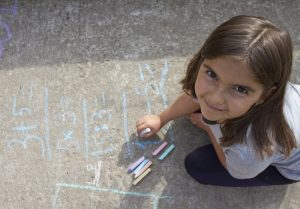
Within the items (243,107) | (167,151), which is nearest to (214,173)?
(167,151)

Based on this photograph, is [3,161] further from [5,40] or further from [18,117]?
[5,40]

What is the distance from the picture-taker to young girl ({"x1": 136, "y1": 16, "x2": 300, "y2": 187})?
1228 mm

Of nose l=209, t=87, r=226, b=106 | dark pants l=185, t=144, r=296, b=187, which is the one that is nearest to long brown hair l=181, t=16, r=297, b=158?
nose l=209, t=87, r=226, b=106

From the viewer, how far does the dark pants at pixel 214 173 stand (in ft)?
5.88

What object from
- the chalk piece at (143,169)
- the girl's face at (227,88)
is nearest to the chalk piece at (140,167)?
the chalk piece at (143,169)

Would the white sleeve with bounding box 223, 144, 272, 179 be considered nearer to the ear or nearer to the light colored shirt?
the light colored shirt

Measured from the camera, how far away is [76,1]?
2.35 metres

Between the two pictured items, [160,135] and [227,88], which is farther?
[160,135]

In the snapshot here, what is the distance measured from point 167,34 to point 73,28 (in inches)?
23.8

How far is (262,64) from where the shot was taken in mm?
1210

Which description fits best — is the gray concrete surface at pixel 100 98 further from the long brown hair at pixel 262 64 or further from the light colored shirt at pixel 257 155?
the long brown hair at pixel 262 64

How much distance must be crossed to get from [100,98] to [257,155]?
100 cm

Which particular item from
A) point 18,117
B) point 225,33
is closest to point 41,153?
point 18,117

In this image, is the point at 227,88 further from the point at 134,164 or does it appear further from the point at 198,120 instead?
the point at 134,164
